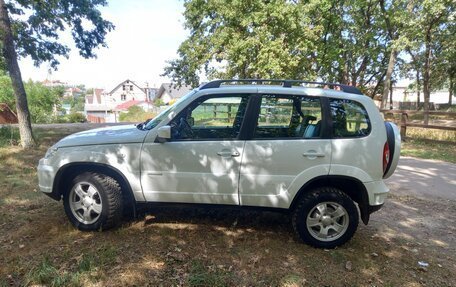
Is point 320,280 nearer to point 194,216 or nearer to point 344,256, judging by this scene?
point 344,256

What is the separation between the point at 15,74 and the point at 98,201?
285 inches

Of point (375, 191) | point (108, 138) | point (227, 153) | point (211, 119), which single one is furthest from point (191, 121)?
point (375, 191)

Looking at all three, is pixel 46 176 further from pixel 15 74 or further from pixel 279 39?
pixel 279 39

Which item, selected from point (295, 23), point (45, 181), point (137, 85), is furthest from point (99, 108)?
point (45, 181)

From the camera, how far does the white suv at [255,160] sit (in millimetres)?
3621

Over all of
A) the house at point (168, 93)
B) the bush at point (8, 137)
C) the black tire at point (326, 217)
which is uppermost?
the house at point (168, 93)

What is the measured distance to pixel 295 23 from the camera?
17844 millimetres

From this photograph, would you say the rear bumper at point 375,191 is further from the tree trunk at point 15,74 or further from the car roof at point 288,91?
the tree trunk at point 15,74

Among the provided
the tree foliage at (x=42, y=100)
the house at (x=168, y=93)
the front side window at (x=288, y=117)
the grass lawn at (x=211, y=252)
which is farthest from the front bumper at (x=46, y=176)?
the house at (x=168, y=93)

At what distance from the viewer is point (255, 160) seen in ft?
12.0

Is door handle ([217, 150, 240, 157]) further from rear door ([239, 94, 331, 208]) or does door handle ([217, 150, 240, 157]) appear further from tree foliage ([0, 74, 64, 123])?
tree foliage ([0, 74, 64, 123])

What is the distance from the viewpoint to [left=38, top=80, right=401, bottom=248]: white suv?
362cm

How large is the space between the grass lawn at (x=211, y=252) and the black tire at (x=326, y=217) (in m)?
0.14

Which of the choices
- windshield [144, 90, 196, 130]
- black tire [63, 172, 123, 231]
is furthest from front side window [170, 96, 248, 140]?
black tire [63, 172, 123, 231]
